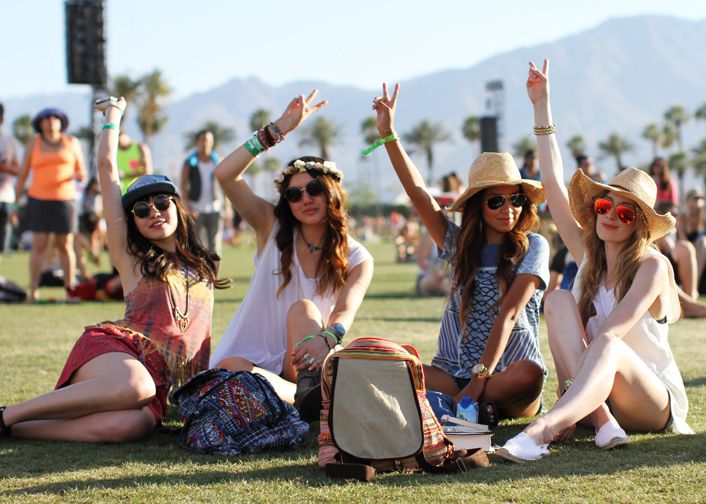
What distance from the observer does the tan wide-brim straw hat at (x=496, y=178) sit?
4965 millimetres

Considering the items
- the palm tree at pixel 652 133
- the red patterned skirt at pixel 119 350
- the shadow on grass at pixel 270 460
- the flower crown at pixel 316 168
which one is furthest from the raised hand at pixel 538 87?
the palm tree at pixel 652 133

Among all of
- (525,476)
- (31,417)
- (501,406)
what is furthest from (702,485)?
(31,417)

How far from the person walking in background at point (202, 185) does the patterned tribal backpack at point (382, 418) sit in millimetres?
9360

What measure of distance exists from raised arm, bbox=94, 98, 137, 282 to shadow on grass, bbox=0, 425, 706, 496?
92cm

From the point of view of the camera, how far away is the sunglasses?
459cm

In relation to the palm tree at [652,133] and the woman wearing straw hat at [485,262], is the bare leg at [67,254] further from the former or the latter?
the palm tree at [652,133]

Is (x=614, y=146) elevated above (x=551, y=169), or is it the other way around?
(x=614, y=146)

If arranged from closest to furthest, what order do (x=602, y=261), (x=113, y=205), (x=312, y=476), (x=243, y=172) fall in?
1. (x=312, y=476)
2. (x=602, y=261)
3. (x=113, y=205)
4. (x=243, y=172)

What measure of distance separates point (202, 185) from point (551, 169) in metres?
8.75

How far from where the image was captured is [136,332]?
15.6 feet

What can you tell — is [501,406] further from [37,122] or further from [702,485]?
[37,122]

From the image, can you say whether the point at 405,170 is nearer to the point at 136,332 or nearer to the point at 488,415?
the point at 488,415

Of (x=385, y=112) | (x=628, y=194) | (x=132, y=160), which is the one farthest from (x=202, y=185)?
(x=628, y=194)

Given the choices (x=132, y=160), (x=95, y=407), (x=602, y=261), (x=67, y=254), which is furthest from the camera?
(x=132, y=160)
